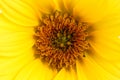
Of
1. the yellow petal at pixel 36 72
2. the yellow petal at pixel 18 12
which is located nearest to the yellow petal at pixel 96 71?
the yellow petal at pixel 36 72

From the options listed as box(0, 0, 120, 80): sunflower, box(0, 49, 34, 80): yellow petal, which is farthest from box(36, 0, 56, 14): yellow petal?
box(0, 49, 34, 80): yellow petal

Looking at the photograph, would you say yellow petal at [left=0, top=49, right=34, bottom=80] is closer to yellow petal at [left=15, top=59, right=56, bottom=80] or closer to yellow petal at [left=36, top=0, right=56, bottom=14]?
yellow petal at [left=15, top=59, right=56, bottom=80]

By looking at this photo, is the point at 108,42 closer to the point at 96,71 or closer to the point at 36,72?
the point at 96,71

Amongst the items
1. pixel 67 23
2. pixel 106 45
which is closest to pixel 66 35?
pixel 67 23

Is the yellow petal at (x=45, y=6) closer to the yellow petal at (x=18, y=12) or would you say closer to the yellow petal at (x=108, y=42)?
the yellow petal at (x=18, y=12)

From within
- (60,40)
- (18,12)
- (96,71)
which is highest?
(18,12)

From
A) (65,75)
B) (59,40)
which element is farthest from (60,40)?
(65,75)
